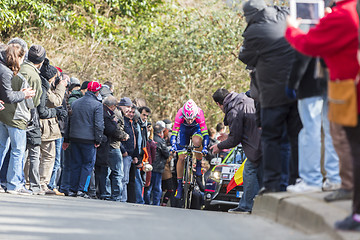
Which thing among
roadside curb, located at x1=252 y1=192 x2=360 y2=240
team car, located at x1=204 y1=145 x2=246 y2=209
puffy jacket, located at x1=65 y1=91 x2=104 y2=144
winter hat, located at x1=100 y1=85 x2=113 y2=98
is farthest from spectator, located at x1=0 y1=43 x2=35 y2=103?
team car, located at x1=204 y1=145 x2=246 y2=209

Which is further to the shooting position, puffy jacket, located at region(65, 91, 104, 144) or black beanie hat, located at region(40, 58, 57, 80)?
puffy jacket, located at region(65, 91, 104, 144)

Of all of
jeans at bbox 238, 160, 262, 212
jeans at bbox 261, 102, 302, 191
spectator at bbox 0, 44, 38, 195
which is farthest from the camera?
spectator at bbox 0, 44, 38, 195

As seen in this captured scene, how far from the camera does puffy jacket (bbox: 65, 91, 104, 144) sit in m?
13.8

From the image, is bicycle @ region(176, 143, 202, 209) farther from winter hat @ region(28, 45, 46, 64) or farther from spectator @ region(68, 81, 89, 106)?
winter hat @ region(28, 45, 46, 64)

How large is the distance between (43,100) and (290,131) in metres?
5.26

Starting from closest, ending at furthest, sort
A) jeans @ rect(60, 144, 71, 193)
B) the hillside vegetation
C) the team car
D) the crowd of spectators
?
the crowd of spectators < jeans @ rect(60, 144, 71, 193) < the team car < the hillside vegetation

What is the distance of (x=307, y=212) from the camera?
6746mm

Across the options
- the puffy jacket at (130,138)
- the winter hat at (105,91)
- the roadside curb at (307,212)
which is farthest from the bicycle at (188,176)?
the roadside curb at (307,212)

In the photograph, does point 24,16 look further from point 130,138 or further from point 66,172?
point 66,172

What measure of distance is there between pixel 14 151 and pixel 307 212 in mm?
5994

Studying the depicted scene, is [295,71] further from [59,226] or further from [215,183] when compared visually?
[215,183]

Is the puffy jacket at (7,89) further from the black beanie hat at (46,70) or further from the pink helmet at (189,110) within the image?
the pink helmet at (189,110)

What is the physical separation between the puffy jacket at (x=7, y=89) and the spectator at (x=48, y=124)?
1.46 meters

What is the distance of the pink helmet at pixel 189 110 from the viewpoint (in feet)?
55.5
